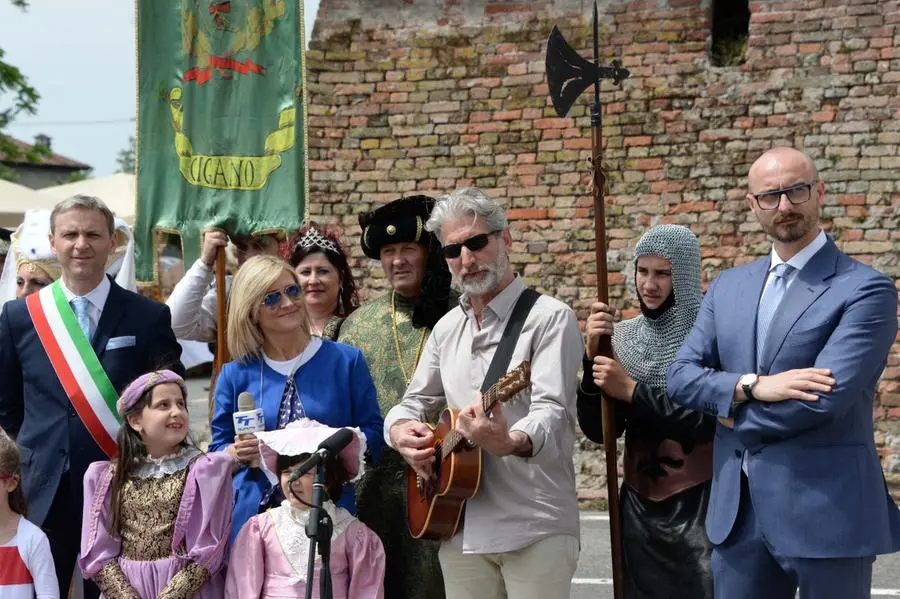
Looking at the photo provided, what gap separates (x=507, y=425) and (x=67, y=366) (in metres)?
1.87

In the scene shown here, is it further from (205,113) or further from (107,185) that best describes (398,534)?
(107,185)

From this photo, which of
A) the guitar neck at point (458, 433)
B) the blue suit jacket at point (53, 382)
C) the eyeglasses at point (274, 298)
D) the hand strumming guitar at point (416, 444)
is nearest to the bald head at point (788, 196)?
the guitar neck at point (458, 433)

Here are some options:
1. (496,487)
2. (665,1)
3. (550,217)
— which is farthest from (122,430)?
(665,1)

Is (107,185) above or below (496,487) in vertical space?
above

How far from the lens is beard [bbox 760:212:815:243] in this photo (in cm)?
373

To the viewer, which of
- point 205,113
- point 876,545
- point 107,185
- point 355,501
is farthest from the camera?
point 107,185

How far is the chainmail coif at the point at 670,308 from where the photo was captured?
15.0 feet

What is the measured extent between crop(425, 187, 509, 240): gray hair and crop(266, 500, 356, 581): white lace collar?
113cm

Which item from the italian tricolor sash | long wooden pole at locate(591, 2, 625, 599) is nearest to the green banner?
the italian tricolor sash

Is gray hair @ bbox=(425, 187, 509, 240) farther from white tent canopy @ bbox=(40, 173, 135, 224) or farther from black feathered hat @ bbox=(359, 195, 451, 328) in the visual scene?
white tent canopy @ bbox=(40, 173, 135, 224)

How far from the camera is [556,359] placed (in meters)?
4.01

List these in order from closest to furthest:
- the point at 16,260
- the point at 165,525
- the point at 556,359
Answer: the point at 556,359 → the point at 165,525 → the point at 16,260

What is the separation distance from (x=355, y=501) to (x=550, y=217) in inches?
206

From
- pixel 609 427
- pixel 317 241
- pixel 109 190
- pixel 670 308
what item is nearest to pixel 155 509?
pixel 317 241
